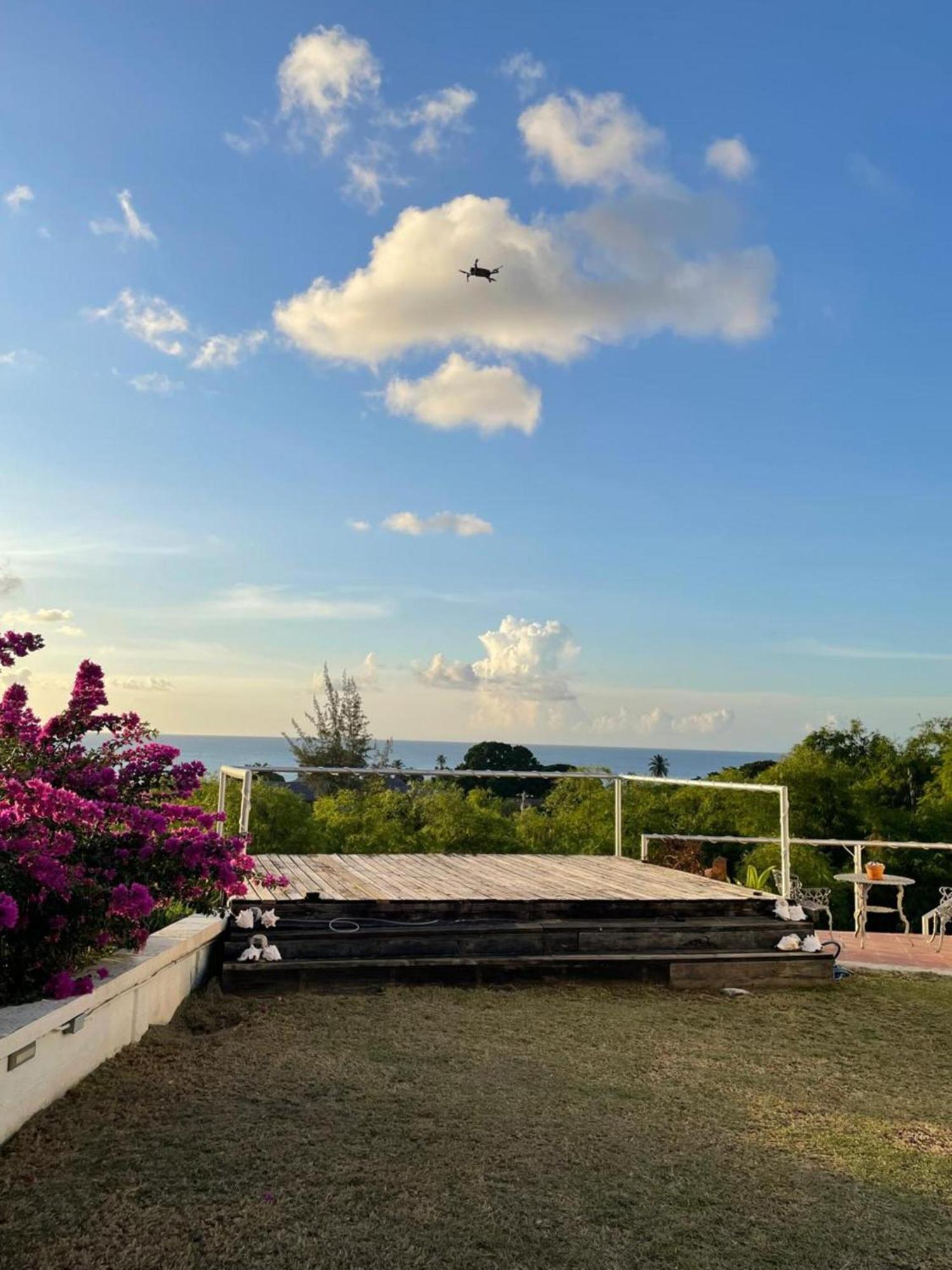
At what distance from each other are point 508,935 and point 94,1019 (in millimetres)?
2973

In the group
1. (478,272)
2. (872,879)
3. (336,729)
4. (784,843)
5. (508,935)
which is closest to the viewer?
(508,935)

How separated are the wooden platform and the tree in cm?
2256

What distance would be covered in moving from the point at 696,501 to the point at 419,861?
11.5 meters

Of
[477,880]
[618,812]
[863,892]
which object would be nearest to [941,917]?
[863,892]

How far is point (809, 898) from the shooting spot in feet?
29.6

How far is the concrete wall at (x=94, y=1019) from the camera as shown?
10.5ft

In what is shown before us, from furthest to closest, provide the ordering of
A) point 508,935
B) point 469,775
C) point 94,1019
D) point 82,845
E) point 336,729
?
1. point 336,729
2. point 469,775
3. point 508,935
4. point 82,845
5. point 94,1019

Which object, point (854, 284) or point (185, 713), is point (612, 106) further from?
point (185, 713)

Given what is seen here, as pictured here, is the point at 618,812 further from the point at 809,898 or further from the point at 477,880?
the point at 477,880

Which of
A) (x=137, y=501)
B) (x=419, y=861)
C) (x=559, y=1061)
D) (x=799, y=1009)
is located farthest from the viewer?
(x=137, y=501)

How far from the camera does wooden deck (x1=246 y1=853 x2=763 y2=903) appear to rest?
652 centimetres

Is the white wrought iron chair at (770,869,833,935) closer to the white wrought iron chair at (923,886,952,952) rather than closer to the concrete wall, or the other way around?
the white wrought iron chair at (923,886,952,952)

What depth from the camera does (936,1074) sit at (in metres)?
4.46

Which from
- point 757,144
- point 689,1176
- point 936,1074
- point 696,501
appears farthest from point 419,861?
point 696,501
